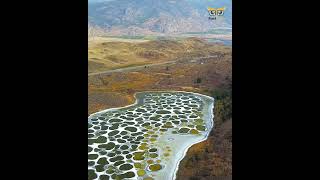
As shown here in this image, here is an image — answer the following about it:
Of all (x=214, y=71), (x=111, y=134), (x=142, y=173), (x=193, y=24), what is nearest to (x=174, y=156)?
(x=142, y=173)

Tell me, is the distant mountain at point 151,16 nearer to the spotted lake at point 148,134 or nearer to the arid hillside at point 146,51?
the arid hillside at point 146,51

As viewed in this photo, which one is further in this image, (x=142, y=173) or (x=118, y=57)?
(x=118, y=57)

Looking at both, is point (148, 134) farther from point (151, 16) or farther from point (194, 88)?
point (151, 16)

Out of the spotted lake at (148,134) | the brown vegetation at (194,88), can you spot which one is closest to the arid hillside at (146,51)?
the brown vegetation at (194,88)

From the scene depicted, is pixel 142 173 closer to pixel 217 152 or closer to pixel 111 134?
pixel 111 134

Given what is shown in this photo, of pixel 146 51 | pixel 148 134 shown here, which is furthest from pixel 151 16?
pixel 148 134
